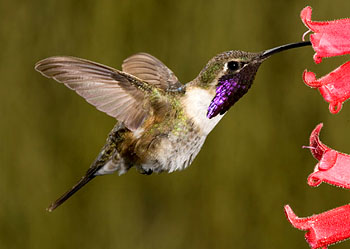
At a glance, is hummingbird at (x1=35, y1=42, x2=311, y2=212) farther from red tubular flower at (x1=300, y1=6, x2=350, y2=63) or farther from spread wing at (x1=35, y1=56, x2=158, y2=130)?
red tubular flower at (x1=300, y1=6, x2=350, y2=63)

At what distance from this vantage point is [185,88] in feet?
4.11

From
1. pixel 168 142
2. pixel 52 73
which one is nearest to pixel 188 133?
pixel 168 142

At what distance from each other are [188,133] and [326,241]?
394 mm

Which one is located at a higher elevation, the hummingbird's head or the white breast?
the hummingbird's head

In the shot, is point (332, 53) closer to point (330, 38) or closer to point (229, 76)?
point (330, 38)

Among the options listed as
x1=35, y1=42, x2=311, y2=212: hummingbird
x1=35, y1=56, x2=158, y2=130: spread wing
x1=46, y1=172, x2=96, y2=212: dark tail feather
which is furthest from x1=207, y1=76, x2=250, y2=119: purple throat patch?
x1=46, y1=172, x2=96, y2=212: dark tail feather

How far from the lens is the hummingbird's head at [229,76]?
105cm

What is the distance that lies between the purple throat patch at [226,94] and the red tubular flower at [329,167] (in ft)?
0.57

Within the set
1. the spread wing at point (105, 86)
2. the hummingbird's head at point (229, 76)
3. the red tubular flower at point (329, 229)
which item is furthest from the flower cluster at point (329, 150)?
the spread wing at point (105, 86)

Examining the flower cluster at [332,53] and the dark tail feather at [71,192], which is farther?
the dark tail feather at [71,192]

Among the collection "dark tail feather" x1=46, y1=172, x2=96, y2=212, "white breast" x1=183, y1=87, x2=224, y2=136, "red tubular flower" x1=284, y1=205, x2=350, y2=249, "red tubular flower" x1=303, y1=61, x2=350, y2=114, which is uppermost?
"red tubular flower" x1=303, y1=61, x2=350, y2=114

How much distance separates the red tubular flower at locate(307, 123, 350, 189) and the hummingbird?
7.9 inches

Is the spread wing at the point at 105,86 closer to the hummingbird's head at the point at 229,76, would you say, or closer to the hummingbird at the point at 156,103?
the hummingbird at the point at 156,103

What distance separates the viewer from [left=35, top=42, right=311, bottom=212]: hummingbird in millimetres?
1064
